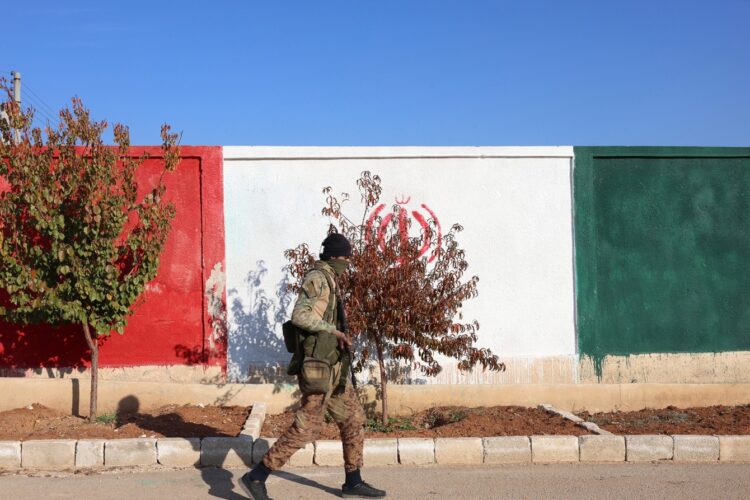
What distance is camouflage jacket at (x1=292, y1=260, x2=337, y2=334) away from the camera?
208 inches

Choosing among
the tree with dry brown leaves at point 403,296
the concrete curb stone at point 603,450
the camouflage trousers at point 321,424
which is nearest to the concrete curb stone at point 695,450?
the concrete curb stone at point 603,450

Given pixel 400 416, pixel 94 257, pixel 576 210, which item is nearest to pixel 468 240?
pixel 576 210

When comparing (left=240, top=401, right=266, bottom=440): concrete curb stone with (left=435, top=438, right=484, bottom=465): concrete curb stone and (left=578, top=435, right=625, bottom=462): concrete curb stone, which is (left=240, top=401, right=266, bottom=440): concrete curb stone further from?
(left=578, top=435, right=625, bottom=462): concrete curb stone

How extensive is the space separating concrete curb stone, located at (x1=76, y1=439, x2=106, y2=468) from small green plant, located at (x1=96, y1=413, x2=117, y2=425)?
1356mm

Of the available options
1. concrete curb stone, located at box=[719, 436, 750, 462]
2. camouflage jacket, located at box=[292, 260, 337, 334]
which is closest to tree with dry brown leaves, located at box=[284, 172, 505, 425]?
camouflage jacket, located at box=[292, 260, 337, 334]

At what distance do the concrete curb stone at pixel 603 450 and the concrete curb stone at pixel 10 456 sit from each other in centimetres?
460

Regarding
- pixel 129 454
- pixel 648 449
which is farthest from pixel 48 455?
pixel 648 449

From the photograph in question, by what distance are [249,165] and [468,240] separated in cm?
278

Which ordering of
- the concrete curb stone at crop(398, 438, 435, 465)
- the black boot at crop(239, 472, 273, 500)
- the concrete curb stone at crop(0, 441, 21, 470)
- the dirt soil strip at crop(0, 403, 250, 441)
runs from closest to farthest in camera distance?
the black boot at crop(239, 472, 273, 500) < the concrete curb stone at crop(0, 441, 21, 470) < the concrete curb stone at crop(398, 438, 435, 465) < the dirt soil strip at crop(0, 403, 250, 441)

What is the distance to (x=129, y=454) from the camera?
20.9 feet

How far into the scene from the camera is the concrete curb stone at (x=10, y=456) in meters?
6.28

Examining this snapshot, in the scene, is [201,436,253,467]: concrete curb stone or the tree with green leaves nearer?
[201,436,253,467]: concrete curb stone

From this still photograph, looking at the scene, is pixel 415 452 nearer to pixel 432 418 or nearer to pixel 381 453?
pixel 381 453

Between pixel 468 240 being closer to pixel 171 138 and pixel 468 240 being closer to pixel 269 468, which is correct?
pixel 171 138
